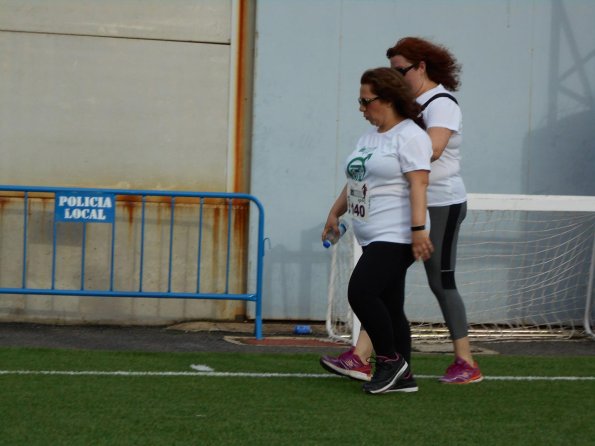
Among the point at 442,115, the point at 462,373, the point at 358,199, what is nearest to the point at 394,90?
the point at 442,115

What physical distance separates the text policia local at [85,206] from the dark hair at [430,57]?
3.41 metres

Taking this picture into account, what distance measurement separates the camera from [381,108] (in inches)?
228

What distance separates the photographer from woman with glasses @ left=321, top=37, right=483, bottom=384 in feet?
19.5

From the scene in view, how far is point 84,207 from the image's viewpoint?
8766mm

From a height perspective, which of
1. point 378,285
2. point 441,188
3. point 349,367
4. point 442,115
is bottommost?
point 349,367

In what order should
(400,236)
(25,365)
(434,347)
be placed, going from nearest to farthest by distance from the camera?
(400,236)
(25,365)
(434,347)

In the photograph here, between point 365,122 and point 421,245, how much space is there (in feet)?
13.7

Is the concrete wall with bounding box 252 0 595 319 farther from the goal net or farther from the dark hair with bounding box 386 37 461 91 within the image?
the dark hair with bounding box 386 37 461 91

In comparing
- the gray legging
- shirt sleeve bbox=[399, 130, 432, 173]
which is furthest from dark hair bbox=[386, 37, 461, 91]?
the gray legging

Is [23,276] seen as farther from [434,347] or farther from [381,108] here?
[381,108]

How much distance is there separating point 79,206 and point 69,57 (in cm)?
142

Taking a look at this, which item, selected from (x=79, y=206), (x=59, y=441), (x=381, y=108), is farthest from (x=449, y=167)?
(x=79, y=206)

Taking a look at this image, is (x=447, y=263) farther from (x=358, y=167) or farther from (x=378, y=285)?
(x=358, y=167)

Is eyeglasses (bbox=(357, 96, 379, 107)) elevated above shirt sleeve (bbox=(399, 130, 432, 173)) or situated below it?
above
